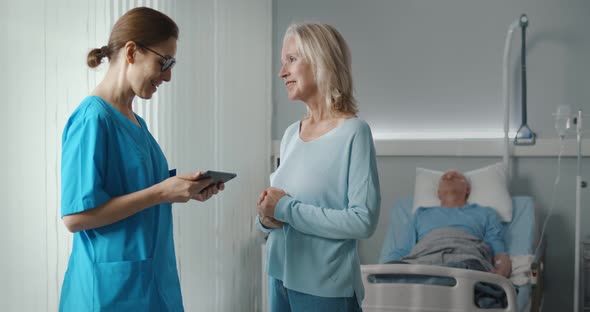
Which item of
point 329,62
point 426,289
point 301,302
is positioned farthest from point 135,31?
point 426,289

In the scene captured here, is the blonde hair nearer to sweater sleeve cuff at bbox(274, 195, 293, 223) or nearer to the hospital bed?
sweater sleeve cuff at bbox(274, 195, 293, 223)

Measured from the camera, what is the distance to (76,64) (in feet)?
6.24

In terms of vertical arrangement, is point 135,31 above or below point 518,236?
above

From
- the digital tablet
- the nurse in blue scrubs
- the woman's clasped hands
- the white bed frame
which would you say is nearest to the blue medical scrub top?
the nurse in blue scrubs

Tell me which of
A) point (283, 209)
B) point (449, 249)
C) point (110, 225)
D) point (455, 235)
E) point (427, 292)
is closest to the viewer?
point (110, 225)

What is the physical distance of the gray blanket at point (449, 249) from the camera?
295cm

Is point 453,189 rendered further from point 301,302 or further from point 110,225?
point 110,225

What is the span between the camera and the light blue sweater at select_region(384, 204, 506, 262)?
3311 mm

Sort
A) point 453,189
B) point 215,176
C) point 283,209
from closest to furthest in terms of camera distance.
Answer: point 215,176 → point 283,209 → point 453,189

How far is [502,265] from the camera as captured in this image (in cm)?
308

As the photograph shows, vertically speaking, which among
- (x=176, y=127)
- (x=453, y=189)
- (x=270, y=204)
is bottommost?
(x=453, y=189)

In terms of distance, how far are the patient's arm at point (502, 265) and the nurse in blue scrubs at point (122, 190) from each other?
6.59ft

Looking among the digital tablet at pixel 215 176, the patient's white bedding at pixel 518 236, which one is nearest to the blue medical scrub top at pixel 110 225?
the digital tablet at pixel 215 176

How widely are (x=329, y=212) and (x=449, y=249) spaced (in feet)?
5.59
